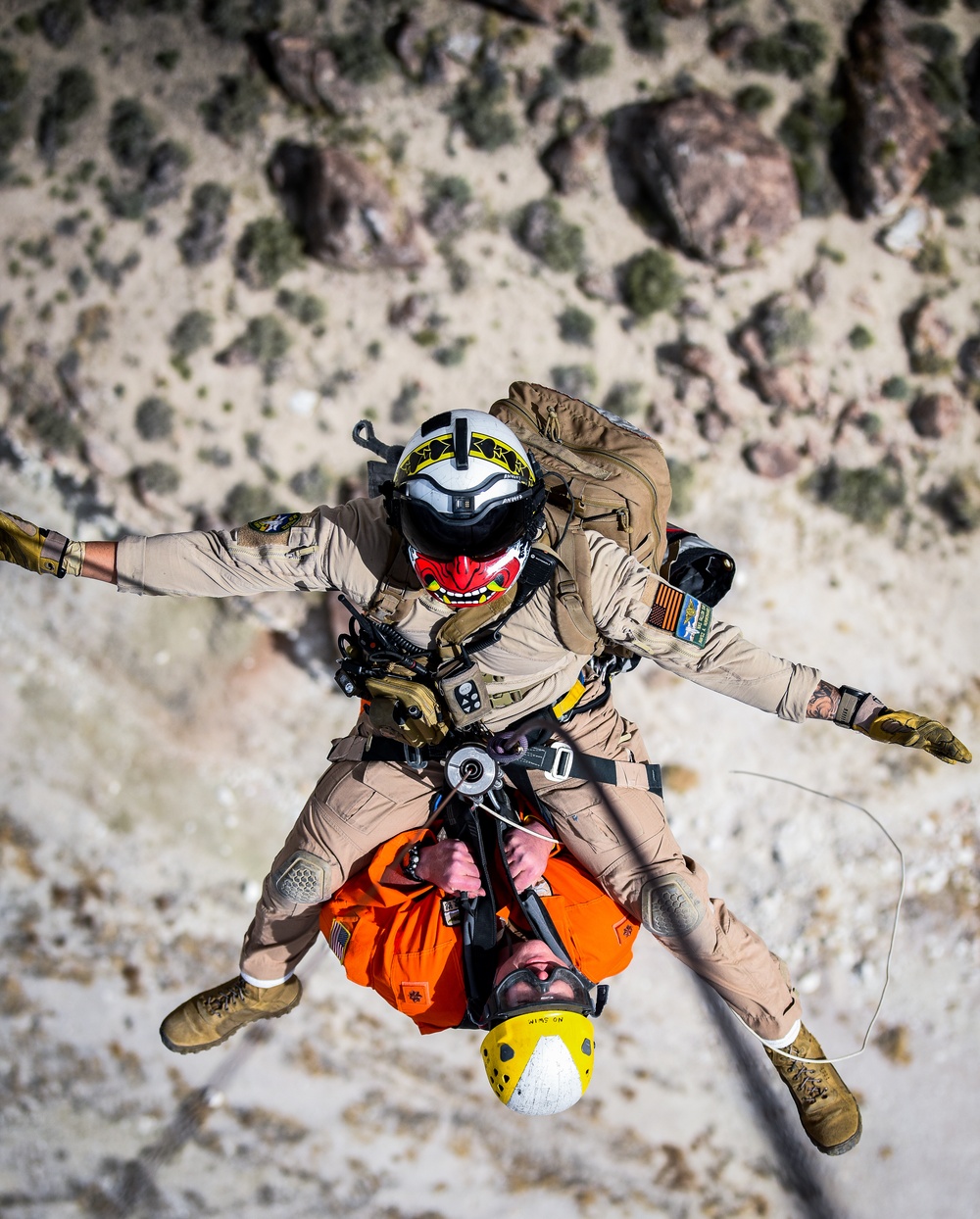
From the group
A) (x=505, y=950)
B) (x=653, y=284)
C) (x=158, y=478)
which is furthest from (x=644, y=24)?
(x=505, y=950)

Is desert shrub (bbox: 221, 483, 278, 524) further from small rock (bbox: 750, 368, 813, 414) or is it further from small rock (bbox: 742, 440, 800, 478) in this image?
small rock (bbox: 750, 368, 813, 414)

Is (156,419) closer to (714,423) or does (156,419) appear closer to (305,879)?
(714,423)

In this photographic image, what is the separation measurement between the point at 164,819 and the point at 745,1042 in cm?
746

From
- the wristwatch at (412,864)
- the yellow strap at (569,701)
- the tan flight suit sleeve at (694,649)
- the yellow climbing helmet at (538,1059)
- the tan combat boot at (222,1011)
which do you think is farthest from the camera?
the tan combat boot at (222,1011)

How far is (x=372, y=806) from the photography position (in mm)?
6422

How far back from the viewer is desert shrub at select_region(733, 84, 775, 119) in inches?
457

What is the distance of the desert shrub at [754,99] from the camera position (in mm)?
11602

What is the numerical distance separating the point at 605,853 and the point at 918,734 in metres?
2.11

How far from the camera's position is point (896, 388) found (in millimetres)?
11336

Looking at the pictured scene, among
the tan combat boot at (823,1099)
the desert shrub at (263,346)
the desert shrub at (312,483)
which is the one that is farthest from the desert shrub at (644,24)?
the tan combat boot at (823,1099)

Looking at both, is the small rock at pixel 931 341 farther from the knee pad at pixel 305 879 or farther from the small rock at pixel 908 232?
the knee pad at pixel 305 879

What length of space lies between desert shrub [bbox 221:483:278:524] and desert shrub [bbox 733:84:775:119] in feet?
24.7

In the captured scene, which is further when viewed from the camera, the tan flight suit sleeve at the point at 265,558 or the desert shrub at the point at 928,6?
the desert shrub at the point at 928,6

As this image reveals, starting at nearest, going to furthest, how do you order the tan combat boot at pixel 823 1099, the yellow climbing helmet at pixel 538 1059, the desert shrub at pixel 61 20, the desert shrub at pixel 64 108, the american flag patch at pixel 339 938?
the yellow climbing helmet at pixel 538 1059, the american flag patch at pixel 339 938, the tan combat boot at pixel 823 1099, the desert shrub at pixel 64 108, the desert shrub at pixel 61 20
